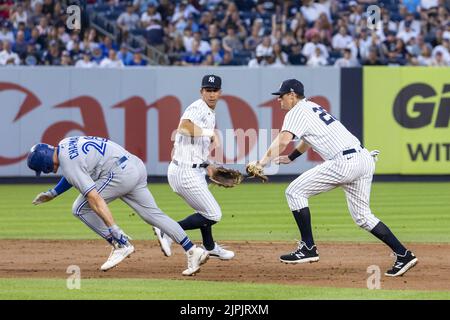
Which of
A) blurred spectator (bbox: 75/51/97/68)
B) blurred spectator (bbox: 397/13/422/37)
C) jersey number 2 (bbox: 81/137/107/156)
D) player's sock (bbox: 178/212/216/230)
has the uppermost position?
blurred spectator (bbox: 397/13/422/37)

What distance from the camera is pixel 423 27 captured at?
25.8 meters

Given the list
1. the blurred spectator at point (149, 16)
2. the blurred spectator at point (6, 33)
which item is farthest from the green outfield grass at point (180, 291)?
the blurred spectator at point (149, 16)

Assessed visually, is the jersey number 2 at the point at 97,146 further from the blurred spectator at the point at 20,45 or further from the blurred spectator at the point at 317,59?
the blurred spectator at the point at 317,59

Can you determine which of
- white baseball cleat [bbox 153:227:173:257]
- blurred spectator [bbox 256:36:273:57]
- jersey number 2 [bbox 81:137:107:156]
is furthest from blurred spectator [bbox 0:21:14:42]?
jersey number 2 [bbox 81:137:107:156]

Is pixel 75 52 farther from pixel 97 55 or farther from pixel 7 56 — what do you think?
pixel 7 56

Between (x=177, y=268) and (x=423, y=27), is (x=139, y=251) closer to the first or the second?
(x=177, y=268)

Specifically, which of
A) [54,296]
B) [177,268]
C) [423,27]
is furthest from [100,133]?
[54,296]

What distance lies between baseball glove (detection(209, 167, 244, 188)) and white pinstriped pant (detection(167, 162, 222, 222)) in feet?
0.97

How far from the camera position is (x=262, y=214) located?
17453 mm

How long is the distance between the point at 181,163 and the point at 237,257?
1.45 metres

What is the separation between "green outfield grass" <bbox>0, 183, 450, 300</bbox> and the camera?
9625 millimetres

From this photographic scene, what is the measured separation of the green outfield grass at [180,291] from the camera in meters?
9.41

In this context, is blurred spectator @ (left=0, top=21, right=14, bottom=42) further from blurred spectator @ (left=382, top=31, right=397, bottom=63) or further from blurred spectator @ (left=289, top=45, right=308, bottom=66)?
blurred spectator @ (left=382, top=31, right=397, bottom=63)
